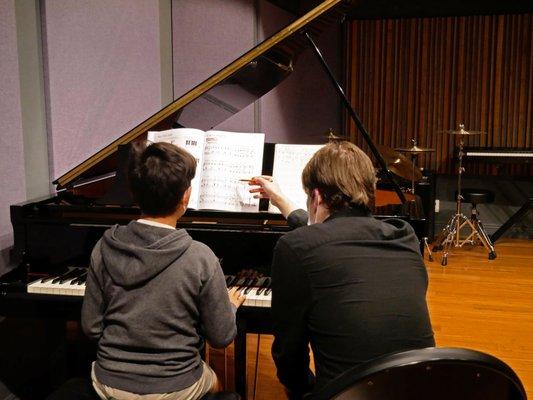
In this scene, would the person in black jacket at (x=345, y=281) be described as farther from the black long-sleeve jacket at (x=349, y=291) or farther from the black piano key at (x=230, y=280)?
the black piano key at (x=230, y=280)

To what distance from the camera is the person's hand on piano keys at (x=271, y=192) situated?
2.07 meters

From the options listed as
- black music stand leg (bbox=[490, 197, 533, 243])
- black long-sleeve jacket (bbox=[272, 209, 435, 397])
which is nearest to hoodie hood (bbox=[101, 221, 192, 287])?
black long-sleeve jacket (bbox=[272, 209, 435, 397])

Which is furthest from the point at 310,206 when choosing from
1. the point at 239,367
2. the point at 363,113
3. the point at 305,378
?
the point at 363,113

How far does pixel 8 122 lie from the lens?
250cm

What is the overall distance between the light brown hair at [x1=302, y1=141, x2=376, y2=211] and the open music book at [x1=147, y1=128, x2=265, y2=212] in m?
0.76

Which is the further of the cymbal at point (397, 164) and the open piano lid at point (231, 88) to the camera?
the cymbal at point (397, 164)

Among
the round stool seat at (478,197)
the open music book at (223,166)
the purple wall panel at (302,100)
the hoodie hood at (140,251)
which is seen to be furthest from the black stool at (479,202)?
the hoodie hood at (140,251)

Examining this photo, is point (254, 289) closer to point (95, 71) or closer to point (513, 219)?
point (95, 71)

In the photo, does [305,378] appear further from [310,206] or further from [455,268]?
[455,268]

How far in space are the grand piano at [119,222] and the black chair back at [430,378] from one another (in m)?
1.11

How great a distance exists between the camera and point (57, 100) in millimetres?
2928

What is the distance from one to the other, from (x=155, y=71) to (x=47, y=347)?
2.31 metres

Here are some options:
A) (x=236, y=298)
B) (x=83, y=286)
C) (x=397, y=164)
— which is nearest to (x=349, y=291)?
(x=236, y=298)

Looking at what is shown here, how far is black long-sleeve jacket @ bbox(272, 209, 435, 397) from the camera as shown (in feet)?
4.48
